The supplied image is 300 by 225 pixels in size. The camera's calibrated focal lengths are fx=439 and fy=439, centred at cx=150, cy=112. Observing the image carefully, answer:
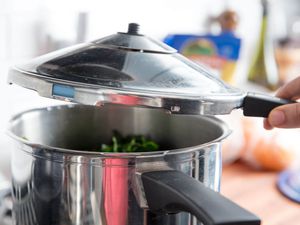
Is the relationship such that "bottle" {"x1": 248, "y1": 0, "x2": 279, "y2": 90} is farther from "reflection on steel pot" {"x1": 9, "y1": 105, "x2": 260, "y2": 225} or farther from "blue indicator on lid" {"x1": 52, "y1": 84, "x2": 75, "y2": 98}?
"blue indicator on lid" {"x1": 52, "y1": 84, "x2": 75, "y2": 98}

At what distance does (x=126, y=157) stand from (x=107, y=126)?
0.25m

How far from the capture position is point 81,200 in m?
0.40

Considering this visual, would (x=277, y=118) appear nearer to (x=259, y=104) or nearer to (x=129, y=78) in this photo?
(x=259, y=104)

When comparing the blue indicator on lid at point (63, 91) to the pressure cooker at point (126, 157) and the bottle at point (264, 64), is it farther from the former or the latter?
the bottle at point (264, 64)

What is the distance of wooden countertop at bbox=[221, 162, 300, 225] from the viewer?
693 millimetres

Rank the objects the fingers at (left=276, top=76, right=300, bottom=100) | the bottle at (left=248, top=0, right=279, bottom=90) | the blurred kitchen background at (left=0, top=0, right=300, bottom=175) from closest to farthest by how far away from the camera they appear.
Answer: the fingers at (left=276, top=76, right=300, bottom=100) → the blurred kitchen background at (left=0, top=0, right=300, bottom=175) → the bottle at (left=248, top=0, right=279, bottom=90)

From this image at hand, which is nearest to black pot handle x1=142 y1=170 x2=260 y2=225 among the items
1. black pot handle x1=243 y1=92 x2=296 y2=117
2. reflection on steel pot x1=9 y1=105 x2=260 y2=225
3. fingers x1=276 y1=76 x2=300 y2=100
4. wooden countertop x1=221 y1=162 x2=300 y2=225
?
reflection on steel pot x1=9 y1=105 x2=260 y2=225

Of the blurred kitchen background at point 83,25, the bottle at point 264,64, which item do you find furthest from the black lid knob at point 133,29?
the bottle at point 264,64

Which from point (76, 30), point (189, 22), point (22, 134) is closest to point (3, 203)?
point (22, 134)

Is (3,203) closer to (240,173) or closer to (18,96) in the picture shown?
(18,96)

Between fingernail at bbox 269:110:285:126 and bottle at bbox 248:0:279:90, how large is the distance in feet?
2.57

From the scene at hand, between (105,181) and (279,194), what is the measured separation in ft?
1.58

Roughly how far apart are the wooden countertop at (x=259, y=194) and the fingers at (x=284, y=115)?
0.86ft

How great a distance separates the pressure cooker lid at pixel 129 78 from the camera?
0.38m
